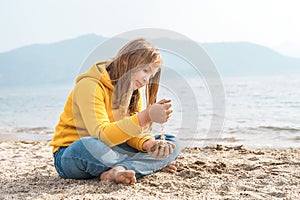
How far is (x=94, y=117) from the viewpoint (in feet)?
7.90

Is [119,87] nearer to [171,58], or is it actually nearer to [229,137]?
[171,58]

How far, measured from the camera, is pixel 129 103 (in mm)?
2715

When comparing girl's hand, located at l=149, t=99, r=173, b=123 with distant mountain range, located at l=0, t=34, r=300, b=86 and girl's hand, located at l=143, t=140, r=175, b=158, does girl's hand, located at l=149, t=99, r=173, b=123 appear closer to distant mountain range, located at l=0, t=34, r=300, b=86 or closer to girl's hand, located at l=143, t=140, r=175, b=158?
girl's hand, located at l=143, t=140, r=175, b=158

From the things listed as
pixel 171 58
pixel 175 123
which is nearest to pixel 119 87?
pixel 171 58

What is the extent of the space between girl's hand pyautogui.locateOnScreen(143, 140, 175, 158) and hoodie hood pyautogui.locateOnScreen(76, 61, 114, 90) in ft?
1.57

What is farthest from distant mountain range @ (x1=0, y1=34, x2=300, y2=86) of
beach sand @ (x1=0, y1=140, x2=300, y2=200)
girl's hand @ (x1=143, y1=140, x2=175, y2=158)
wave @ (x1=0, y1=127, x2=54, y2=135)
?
girl's hand @ (x1=143, y1=140, x2=175, y2=158)

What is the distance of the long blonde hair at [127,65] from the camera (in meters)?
2.47

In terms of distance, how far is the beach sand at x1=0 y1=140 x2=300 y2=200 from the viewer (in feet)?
7.39

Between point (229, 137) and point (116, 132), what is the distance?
11.0 ft

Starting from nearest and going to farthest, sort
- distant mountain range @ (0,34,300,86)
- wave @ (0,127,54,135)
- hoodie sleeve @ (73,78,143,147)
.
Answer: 1. hoodie sleeve @ (73,78,143,147)
2. wave @ (0,127,54,135)
3. distant mountain range @ (0,34,300,86)

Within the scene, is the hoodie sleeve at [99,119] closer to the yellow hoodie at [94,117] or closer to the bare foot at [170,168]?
the yellow hoodie at [94,117]

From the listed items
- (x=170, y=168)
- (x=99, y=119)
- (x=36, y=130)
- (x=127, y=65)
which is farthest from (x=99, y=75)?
(x=36, y=130)

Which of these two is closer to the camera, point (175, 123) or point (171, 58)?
point (171, 58)

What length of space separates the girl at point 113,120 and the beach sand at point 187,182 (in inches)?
3.9
